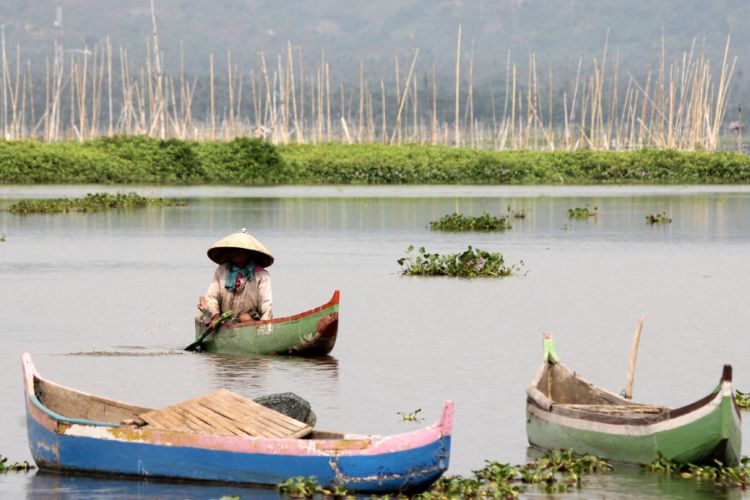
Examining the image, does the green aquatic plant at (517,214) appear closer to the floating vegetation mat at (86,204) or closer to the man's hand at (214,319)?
the floating vegetation mat at (86,204)

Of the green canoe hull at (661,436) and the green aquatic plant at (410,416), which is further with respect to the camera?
the green aquatic plant at (410,416)

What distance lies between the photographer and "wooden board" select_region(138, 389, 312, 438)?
10.3 metres

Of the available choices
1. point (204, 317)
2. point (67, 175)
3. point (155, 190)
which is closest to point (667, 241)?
point (204, 317)

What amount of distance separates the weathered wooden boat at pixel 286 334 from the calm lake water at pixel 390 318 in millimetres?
159

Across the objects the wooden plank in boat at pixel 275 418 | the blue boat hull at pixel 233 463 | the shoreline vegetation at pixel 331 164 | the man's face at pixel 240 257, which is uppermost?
the shoreline vegetation at pixel 331 164

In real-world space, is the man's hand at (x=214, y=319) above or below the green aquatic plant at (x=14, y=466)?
above

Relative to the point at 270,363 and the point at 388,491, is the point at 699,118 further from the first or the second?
the point at 388,491

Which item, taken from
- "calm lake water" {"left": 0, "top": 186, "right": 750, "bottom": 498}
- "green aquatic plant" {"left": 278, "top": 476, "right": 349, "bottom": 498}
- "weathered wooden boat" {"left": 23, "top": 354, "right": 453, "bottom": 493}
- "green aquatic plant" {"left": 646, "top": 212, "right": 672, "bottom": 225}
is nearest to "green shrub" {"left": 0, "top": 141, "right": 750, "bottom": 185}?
"calm lake water" {"left": 0, "top": 186, "right": 750, "bottom": 498}

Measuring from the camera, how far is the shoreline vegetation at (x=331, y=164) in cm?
6656

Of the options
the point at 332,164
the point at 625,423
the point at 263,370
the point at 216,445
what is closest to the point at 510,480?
the point at 625,423

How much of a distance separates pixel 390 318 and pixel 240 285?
485 cm

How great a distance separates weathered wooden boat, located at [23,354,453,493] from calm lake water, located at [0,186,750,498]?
177 mm

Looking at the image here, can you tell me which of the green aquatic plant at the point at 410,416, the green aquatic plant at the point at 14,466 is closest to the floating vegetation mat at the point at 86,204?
the green aquatic plant at the point at 410,416

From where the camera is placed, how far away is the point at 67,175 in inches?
2608
